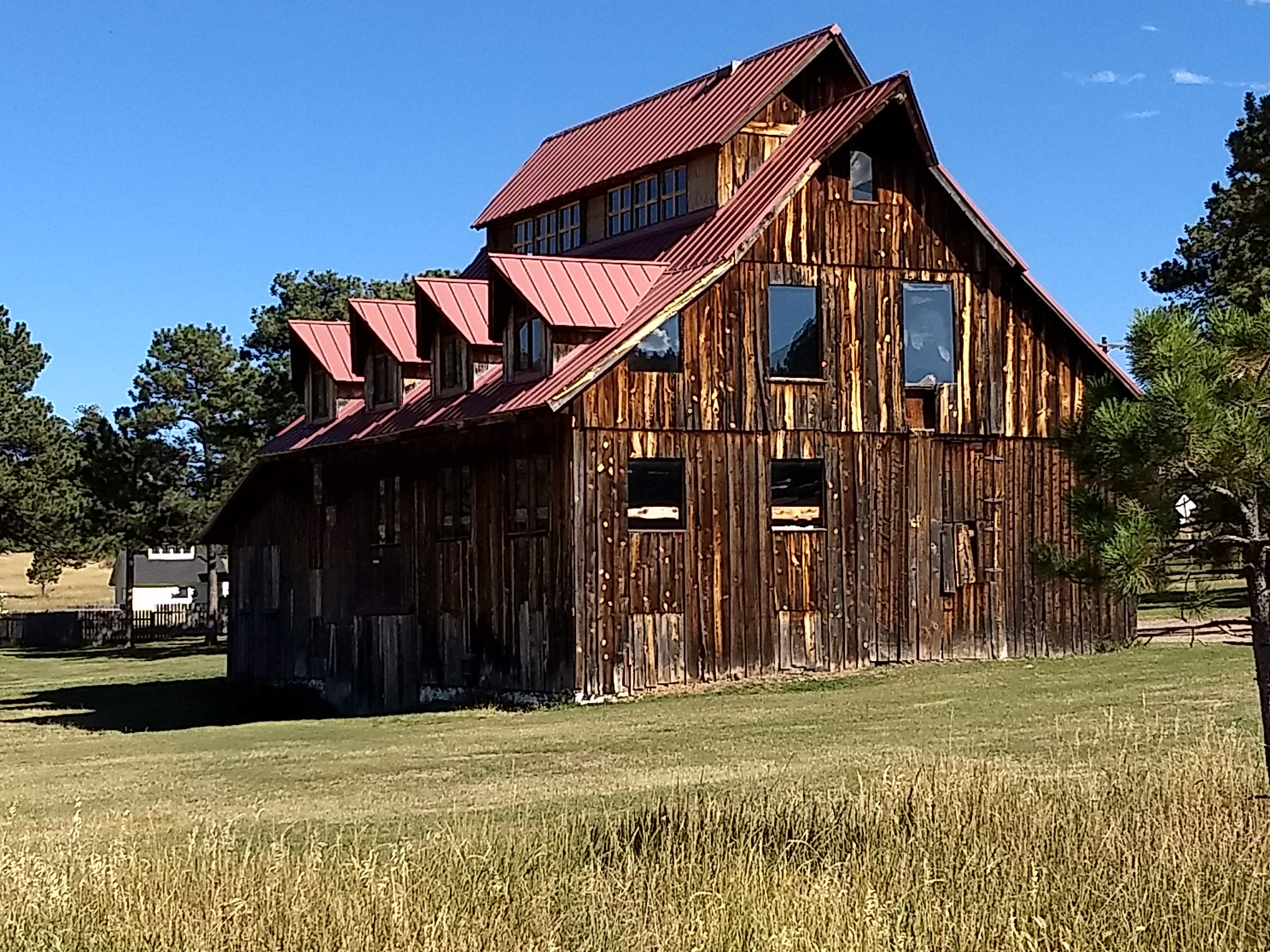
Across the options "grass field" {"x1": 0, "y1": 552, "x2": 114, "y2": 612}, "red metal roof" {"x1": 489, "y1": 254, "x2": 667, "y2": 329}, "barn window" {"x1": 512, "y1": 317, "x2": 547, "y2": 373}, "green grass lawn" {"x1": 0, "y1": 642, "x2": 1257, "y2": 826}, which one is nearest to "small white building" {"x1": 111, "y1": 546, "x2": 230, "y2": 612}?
"grass field" {"x1": 0, "y1": 552, "x2": 114, "y2": 612}

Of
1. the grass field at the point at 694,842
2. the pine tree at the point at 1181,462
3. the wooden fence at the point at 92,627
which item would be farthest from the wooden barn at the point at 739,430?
the wooden fence at the point at 92,627

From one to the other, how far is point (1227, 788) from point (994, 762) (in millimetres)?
3185

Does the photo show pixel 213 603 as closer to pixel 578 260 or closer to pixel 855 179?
pixel 578 260

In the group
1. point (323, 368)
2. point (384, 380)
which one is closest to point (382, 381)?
point (384, 380)

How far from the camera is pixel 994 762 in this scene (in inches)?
739

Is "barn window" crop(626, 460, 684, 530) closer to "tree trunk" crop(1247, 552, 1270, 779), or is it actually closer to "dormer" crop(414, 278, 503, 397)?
"dormer" crop(414, 278, 503, 397)

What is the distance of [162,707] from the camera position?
136 ft

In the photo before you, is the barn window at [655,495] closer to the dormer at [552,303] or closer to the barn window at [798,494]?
the barn window at [798,494]

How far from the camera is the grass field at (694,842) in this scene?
1295 centimetres

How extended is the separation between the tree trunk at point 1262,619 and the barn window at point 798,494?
20.5 meters

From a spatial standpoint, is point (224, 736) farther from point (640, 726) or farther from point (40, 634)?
point (40, 634)

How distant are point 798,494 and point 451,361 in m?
6.96

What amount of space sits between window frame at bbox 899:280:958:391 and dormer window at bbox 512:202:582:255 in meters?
8.09

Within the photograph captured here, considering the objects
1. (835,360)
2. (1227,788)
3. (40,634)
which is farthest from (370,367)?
(40,634)
